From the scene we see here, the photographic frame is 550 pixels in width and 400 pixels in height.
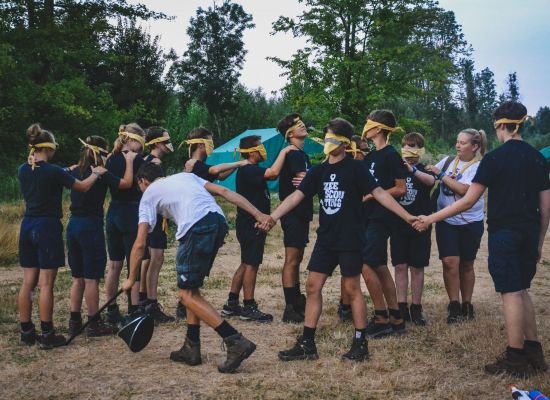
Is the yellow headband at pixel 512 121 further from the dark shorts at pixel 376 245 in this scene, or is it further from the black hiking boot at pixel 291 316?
the black hiking boot at pixel 291 316

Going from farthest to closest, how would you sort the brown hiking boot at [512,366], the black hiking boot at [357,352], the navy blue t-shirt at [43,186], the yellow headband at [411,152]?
the yellow headband at [411,152] < the navy blue t-shirt at [43,186] < the black hiking boot at [357,352] < the brown hiking boot at [512,366]

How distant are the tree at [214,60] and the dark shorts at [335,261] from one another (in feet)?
120

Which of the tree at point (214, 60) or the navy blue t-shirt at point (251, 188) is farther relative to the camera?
the tree at point (214, 60)

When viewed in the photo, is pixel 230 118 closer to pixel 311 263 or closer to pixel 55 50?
pixel 55 50

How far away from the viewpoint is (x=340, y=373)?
450 cm

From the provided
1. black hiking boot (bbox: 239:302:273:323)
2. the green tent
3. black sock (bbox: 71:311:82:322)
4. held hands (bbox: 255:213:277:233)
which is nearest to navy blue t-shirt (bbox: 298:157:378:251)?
held hands (bbox: 255:213:277:233)

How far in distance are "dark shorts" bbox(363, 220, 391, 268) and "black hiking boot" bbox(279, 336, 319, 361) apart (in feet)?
3.53

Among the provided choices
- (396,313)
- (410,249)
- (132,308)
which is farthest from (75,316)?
(410,249)

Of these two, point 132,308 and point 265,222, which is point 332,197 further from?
point 132,308

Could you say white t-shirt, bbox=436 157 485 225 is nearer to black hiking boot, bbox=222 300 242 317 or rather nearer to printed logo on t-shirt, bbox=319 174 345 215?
printed logo on t-shirt, bbox=319 174 345 215

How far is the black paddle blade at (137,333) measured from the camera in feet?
15.3

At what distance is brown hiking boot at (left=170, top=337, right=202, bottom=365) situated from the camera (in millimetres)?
4809

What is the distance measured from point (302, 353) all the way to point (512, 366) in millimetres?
1632

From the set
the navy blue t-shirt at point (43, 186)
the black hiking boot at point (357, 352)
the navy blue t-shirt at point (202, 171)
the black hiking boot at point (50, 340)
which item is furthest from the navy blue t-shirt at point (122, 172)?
the black hiking boot at point (357, 352)
